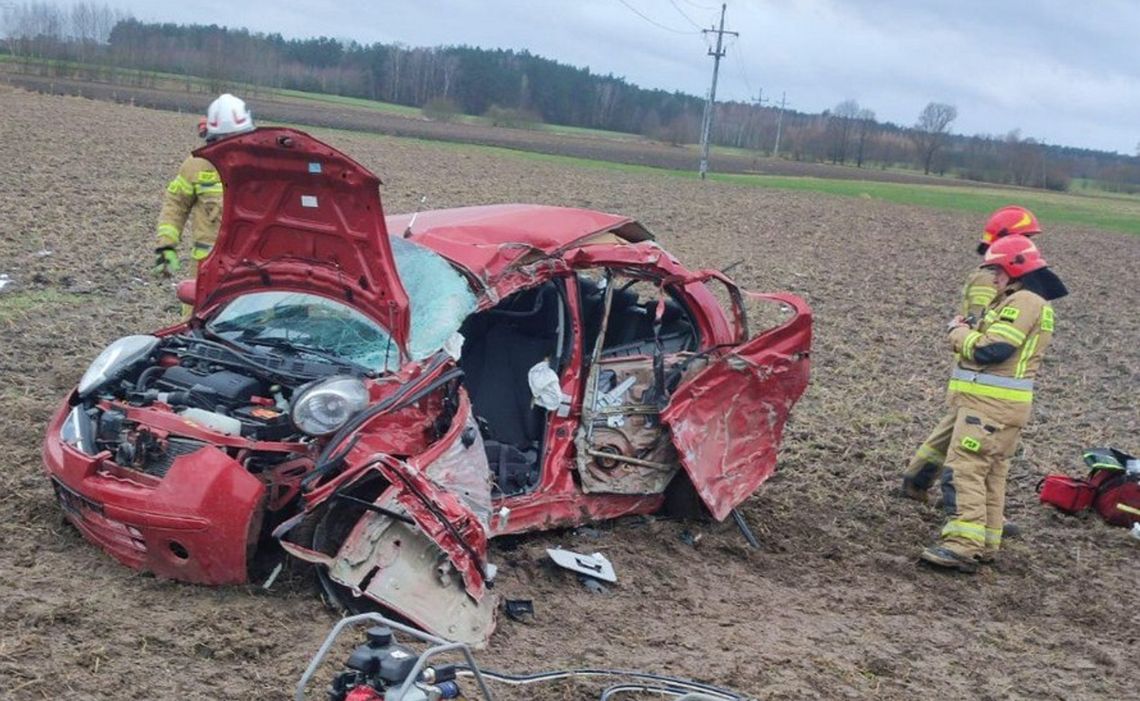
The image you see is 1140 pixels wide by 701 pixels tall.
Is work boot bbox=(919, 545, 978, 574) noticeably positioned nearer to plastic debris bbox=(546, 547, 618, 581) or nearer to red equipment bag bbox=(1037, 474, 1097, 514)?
red equipment bag bbox=(1037, 474, 1097, 514)

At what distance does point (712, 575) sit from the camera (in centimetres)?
605

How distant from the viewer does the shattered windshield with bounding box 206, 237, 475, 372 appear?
5.38 meters

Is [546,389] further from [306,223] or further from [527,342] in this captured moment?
[306,223]

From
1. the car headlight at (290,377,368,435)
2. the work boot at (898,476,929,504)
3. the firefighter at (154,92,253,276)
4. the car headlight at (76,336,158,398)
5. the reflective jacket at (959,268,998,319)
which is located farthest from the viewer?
the firefighter at (154,92,253,276)

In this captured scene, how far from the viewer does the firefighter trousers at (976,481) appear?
6.55 m

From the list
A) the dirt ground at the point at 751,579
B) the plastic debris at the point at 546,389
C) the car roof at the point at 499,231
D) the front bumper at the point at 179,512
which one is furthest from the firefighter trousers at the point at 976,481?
the front bumper at the point at 179,512

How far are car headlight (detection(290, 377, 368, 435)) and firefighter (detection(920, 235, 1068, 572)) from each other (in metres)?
3.53

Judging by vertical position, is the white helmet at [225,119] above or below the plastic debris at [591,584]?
above

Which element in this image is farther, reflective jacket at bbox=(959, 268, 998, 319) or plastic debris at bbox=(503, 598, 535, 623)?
reflective jacket at bbox=(959, 268, 998, 319)

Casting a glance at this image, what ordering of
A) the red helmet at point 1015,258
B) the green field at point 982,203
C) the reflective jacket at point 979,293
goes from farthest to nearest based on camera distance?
the green field at point 982,203
the reflective jacket at point 979,293
the red helmet at point 1015,258

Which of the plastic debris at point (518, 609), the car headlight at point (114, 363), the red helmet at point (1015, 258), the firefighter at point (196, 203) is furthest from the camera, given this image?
the firefighter at point (196, 203)

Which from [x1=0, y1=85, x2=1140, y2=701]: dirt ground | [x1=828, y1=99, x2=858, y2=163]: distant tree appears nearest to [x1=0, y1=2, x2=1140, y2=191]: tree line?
[x1=828, y1=99, x2=858, y2=163]: distant tree

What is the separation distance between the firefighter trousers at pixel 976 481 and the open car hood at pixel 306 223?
11.1 ft

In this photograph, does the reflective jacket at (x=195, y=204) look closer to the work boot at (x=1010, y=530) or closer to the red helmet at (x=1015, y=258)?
the red helmet at (x=1015, y=258)
